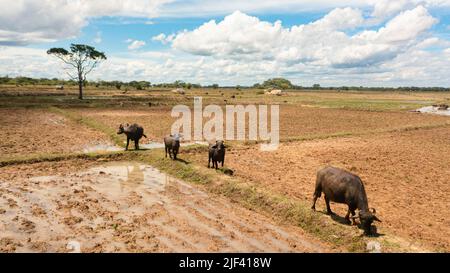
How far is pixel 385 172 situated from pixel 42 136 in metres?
21.0

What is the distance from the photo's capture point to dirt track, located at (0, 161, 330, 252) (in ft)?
29.3

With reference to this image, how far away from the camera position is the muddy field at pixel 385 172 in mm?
10667

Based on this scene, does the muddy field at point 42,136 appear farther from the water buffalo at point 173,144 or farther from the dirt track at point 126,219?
the water buffalo at point 173,144

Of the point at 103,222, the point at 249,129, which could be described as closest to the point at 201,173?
the point at 103,222

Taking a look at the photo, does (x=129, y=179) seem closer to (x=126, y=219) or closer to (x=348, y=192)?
(x=126, y=219)

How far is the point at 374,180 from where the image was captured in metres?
15.2

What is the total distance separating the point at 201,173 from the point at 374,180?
7.37 meters

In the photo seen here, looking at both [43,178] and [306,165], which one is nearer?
[43,178]

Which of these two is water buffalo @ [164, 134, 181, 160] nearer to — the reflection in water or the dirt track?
the reflection in water

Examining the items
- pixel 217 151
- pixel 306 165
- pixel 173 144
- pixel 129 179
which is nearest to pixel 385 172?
pixel 306 165

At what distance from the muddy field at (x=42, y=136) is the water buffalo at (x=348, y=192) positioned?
47.4 feet

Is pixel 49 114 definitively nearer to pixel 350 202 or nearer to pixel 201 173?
pixel 201 173

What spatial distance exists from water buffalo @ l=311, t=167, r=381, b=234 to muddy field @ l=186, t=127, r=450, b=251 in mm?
905

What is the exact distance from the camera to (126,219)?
10578mm
